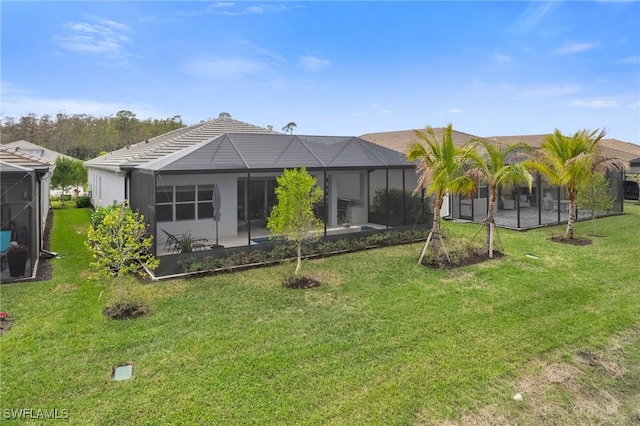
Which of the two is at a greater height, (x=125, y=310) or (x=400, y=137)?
(x=400, y=137)

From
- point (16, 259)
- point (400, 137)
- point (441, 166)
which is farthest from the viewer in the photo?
point (400, 137)

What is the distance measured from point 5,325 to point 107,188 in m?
13.0

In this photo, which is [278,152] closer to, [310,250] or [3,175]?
[310,250]

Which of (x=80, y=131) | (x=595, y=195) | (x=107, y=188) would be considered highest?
(x=80, y=131)

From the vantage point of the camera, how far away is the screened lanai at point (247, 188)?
11.1 m

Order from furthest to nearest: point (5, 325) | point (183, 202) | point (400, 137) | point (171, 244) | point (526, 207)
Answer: point (400, 137), point (526, 207), point (183, 202), point (171, 244), point (5, 325)

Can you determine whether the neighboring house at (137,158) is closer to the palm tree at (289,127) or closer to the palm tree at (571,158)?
the palm tree at (571,158)

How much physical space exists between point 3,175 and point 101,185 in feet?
36.6

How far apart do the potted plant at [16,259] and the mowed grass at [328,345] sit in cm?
70

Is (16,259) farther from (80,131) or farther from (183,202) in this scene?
(80,131)

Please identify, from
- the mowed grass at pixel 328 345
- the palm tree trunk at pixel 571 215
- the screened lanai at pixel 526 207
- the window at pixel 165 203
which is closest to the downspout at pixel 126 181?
the window at pixel 165 203

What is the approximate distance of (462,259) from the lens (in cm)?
1131

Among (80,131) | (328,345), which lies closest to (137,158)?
(328,345)

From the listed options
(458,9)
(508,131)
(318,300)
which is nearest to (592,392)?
(318,300)
